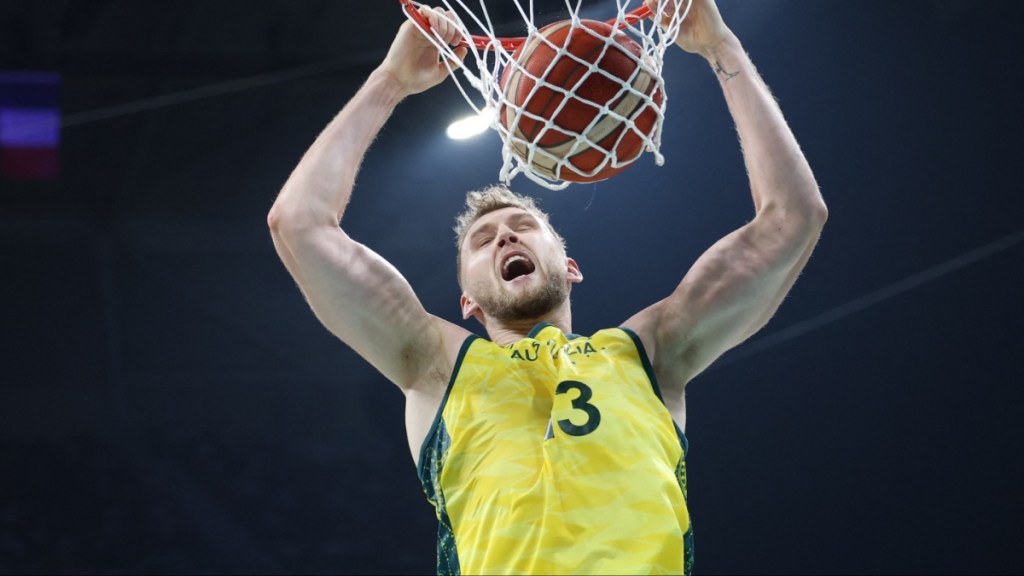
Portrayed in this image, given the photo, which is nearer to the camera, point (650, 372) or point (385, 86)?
point (650, 372)

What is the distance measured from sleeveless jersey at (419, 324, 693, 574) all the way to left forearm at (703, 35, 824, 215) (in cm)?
39

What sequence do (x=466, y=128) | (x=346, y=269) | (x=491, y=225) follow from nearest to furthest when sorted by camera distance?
(x=346, y=269) → (x=491, y=225) → (x=466, y=128)

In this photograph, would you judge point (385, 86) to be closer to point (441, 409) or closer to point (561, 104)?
point (561, 104)

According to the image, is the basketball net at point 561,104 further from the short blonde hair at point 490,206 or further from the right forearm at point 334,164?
the short blonde hair at point 490,206

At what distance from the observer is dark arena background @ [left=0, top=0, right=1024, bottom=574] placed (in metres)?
3.56

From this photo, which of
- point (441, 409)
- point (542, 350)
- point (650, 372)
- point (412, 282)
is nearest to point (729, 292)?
point (650, 372)

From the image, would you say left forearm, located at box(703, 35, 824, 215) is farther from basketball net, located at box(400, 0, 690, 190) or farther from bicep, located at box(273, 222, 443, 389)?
bicep, located at box(273, 222, 443, 389)

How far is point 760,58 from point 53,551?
327 cm

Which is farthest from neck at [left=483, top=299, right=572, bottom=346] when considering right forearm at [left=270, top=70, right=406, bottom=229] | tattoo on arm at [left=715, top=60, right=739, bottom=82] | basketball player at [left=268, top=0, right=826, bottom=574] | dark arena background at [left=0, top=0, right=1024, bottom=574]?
dark arena background at [left=0, top=0, right=1024, bottom=574]

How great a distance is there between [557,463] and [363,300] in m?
0.46

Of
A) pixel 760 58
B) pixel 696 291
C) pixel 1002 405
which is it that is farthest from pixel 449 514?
pixel 1002 405

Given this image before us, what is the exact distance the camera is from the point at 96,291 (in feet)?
12.1

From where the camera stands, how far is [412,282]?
4.00 meters

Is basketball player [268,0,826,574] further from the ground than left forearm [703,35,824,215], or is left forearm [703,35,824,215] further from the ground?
left forearm [703,35,824,215]
